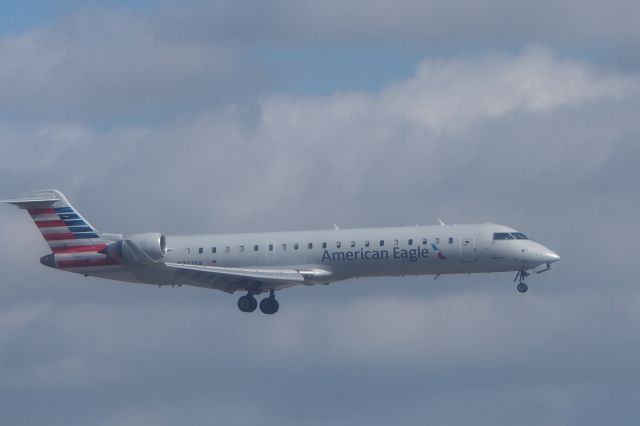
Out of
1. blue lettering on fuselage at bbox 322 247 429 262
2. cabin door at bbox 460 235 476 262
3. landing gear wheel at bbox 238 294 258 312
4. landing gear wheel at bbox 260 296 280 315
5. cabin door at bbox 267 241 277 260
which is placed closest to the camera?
cabin door at bbox 460 235 476 262

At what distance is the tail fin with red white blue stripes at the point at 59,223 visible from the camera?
3607 inches

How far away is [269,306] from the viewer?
297ft

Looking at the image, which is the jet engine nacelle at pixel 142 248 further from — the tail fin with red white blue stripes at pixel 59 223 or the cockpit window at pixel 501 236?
the cockpit window at pixel 501 236

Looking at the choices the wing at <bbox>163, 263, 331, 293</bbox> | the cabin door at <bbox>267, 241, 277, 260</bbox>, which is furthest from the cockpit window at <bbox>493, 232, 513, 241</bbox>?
the cabin door at <bbox>267, 241, 277, 260</bbox>

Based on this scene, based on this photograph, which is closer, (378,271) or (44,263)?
(378,271)

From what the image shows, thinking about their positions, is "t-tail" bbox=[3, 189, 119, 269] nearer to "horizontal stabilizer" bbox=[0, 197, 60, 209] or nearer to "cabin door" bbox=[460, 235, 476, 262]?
"horizontal stabilizer" bbox=[0, 197, 60, 209]

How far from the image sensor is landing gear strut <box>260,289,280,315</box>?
90625 mm

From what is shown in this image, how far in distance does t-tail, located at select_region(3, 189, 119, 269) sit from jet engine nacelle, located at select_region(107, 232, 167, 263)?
2.27 metres

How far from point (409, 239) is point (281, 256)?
7.41 meters

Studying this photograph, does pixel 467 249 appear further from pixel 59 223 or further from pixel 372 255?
pixel 59 223

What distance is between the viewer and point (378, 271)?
86688 millimetres

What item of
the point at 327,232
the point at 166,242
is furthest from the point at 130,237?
the point at 327,232

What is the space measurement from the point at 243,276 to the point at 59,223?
38.3ft

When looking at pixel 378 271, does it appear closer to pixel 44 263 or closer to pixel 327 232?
pixel 327 232
